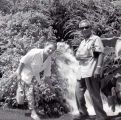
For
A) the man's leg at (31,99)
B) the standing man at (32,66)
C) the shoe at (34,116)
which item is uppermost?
the standing man at (32,66)

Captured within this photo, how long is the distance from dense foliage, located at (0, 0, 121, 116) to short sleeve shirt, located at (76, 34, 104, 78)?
4.31ft

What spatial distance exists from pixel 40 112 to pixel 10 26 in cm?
248

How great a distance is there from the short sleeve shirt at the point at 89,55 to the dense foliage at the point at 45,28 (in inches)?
51.7

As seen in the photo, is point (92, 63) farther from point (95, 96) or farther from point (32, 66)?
point (32, 66)

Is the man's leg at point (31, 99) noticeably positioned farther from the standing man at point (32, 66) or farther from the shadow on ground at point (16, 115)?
the shadow on ground at point (16, 115)

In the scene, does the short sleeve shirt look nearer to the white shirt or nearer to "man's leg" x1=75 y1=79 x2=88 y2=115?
"man's leg" x1=75 y1=79 x2=88 y2=115

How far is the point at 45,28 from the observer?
27.3 ft

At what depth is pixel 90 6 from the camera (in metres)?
9.25

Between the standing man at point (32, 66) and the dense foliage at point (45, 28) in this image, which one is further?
the dense foliage at point (45, 28)

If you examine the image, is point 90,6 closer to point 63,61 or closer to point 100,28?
point 100,28

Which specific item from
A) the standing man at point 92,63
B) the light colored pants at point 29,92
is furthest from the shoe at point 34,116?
the standing man at point 92,63

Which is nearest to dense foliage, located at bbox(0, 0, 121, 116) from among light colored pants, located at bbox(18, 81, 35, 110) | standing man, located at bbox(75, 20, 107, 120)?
light colored pants, located at bbox(18, 81, 35, 110)

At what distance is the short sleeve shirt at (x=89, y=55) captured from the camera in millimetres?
5789

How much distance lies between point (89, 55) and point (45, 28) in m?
2.67
